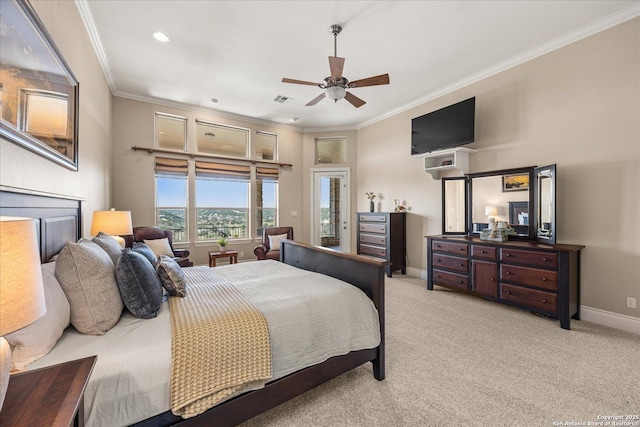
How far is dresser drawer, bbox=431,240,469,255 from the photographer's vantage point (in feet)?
12.6

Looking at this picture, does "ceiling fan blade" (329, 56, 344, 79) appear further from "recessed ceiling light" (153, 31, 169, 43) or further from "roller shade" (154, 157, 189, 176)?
"roller shade" (154, 157, 189, 176)

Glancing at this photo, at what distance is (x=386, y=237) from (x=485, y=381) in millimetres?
3228

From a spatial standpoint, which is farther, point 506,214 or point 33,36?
point 506,214

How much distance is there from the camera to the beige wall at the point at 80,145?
1.50 metres

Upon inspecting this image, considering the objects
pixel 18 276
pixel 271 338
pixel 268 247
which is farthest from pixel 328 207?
pixel 18 276

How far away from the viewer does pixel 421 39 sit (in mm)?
3254

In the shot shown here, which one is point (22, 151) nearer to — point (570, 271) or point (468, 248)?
point (468, 248)

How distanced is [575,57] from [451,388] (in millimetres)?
3903

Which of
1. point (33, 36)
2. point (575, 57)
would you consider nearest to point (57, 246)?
point (33, 36)

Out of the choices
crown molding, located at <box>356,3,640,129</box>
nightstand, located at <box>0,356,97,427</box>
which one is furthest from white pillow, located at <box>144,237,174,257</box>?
crown molding, located at <box>356,3,640,129</box>

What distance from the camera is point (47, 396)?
0.83 meters

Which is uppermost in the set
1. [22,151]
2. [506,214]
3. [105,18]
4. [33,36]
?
[105,18]

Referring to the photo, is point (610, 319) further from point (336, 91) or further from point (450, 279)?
point (336, 91)

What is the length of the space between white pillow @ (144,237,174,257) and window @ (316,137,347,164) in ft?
12.5
